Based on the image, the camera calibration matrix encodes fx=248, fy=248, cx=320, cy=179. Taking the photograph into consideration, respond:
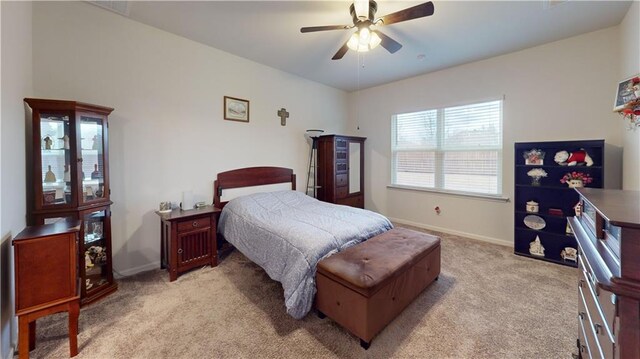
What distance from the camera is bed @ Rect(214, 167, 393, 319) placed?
1924mm

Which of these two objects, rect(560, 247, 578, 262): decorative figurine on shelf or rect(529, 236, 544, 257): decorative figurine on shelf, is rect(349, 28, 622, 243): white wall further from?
rect(560, 247, 578, 262): decorative figurine on shelf

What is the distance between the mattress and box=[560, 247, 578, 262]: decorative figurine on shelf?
2137 mm

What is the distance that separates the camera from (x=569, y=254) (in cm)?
290

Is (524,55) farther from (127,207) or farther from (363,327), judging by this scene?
(127,207)

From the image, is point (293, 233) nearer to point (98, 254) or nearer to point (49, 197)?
point (98, 254)

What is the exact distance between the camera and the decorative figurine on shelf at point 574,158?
2.79 metres

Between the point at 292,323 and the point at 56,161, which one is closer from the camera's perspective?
the point at 292,323

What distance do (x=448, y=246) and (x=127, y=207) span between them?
4.02m

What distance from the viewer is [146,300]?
2209mm

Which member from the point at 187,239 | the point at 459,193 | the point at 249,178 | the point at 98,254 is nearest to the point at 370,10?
the point at 249,178

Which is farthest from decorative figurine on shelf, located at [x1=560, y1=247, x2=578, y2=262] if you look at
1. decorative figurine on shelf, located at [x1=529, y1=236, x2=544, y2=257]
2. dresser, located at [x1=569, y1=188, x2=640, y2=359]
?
dresser, located at [x1=569, y1=188, x2=640, y2=359]

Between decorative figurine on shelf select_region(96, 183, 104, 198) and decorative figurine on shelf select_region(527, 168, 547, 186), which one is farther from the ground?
decorative figurine on shelf select_region(527, 168, 547, 186)

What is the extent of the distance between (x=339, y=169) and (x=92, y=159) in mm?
3263

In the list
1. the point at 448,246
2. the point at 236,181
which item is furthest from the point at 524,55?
the point at 236,181
